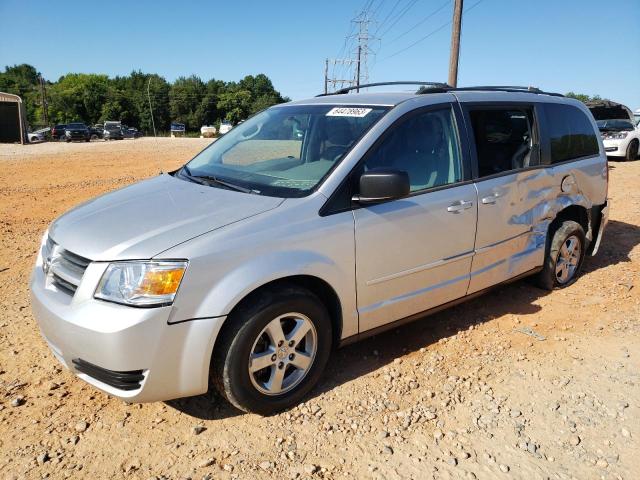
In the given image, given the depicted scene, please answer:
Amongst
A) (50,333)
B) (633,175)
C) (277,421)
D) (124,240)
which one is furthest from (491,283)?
(633,175)

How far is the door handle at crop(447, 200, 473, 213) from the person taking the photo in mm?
3443

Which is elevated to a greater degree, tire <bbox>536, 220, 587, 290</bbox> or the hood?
the hood

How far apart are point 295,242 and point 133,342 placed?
96 cm

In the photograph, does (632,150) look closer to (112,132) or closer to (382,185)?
(382,185)

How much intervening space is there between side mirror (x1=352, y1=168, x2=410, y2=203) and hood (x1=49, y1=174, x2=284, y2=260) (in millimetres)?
494

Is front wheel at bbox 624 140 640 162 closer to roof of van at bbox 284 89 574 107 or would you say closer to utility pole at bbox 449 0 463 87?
utility pole at bbox 449 0 463 87

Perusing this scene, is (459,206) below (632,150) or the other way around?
below

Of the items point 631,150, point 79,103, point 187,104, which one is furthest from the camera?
point 187,104

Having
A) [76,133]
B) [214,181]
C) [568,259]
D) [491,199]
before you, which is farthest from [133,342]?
[76,133]

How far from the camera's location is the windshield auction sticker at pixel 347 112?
3.38 metres

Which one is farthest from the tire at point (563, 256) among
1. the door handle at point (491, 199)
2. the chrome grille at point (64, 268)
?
the chrome grille at point (64, 268)

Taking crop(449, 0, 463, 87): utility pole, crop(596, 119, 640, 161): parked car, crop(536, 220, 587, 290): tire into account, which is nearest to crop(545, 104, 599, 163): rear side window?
crop(536, 220, 587, 290): tire

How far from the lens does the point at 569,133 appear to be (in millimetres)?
4648

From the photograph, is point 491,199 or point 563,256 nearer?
point 491,199
